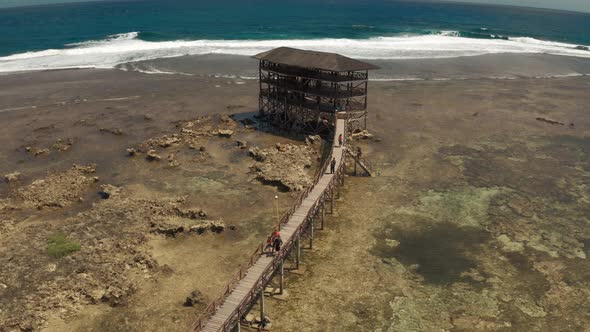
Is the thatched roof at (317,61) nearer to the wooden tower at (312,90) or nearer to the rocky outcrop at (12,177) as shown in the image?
the wooden tower at (312,90)

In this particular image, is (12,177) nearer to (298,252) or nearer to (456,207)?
(298,252)

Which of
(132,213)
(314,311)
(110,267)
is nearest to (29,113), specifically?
(132,213)

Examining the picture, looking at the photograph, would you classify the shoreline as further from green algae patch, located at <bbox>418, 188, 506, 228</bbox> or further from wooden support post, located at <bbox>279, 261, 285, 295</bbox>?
wooden support post, located at <bbox>279, 261, 285, 295</bbox>

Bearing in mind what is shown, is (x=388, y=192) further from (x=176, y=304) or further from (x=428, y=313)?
(x=176, y=304)

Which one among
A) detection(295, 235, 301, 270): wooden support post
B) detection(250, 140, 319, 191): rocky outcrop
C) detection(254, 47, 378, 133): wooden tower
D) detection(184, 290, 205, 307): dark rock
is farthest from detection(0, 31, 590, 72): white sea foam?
detection(184, 290, 205, 307): dark rock

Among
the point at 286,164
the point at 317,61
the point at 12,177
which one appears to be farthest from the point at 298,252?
the point at 12,177

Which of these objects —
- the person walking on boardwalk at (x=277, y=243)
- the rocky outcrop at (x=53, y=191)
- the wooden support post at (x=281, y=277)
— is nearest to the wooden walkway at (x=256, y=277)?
the wooden support post at (x=281, y=277)
